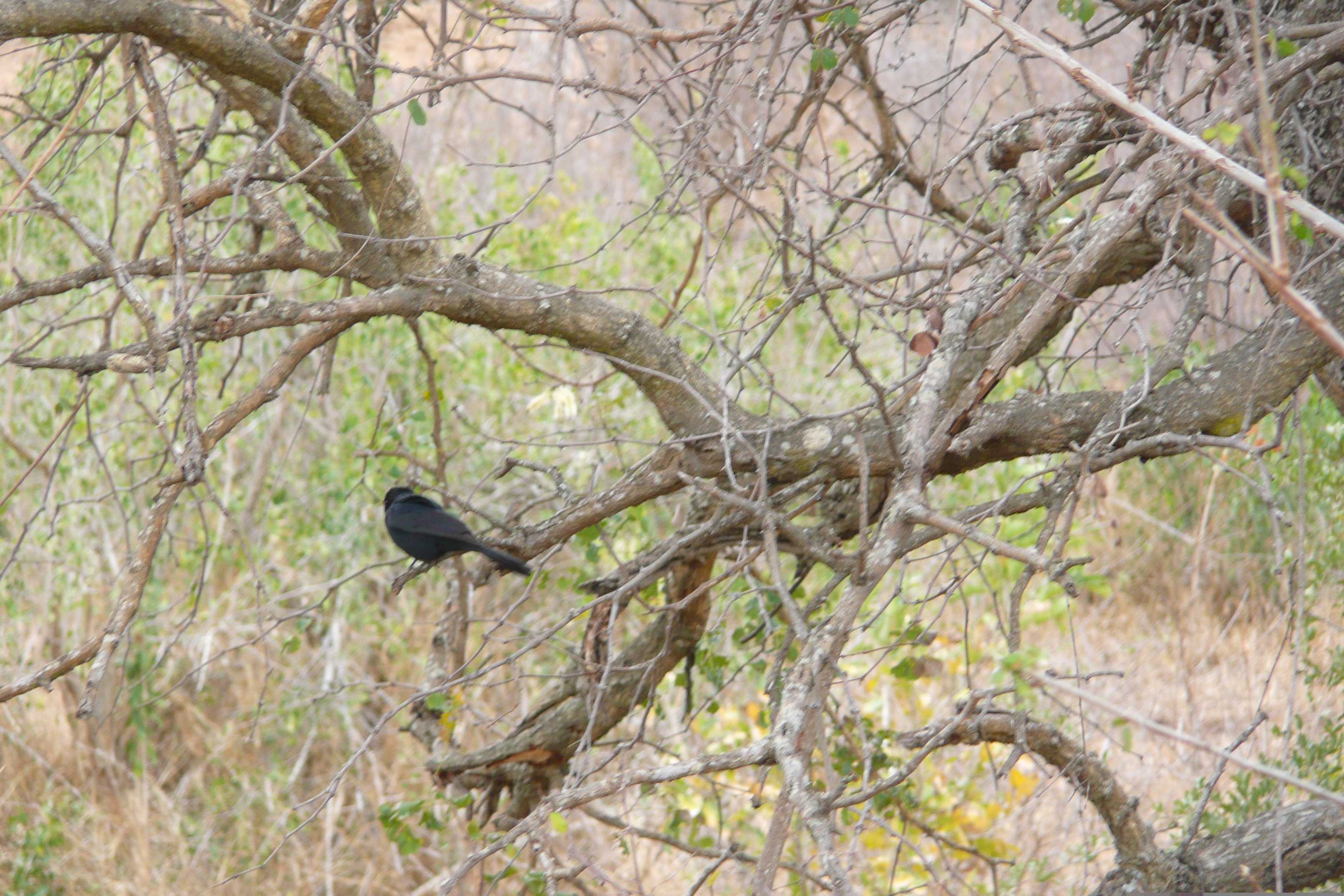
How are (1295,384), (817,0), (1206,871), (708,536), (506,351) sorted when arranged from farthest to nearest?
(506,351)
(817,0)
(708,536)
(1206,871)
(1295,384)

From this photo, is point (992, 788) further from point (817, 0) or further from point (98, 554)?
point (98, 554)

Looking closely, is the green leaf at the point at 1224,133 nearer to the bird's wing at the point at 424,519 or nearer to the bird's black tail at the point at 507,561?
the bird's black tail at the point at 507,561

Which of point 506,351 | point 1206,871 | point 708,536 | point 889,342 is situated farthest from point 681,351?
point 889,342

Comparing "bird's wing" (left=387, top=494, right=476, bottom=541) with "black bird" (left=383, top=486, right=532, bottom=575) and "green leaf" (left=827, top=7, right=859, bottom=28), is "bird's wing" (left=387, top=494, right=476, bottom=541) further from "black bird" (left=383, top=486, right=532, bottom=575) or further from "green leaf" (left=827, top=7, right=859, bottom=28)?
"green leaf" (left=827, top=7, right=859, bottom=28)

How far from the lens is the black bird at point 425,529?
356cm

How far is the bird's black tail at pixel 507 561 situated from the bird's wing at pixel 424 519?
0.92 ft

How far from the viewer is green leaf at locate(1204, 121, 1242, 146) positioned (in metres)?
1.35

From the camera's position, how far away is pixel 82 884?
578cm

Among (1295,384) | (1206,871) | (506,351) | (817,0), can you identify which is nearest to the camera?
(1295,384)

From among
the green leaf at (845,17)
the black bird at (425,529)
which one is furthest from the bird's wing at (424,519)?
the green leaf at (845,17)

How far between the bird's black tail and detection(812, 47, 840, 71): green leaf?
1.40 metres

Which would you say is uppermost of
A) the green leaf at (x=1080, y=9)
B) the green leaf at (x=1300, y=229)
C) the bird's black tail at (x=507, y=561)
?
the green leaf at (x=1080, y=9)

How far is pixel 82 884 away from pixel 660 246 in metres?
4.40

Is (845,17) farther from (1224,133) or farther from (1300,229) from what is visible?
(1224,133)
